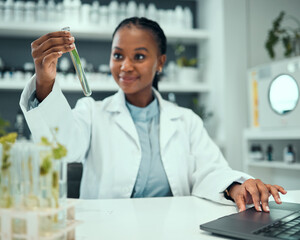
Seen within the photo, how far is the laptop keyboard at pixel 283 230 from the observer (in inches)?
20.3

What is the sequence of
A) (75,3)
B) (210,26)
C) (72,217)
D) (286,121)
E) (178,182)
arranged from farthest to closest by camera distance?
(210,26) < (75,3) < (286,121) < (178,182) < (72,217)

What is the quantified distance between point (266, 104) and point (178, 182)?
140 centimetres

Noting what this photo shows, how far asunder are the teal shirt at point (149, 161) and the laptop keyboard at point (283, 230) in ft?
1.96

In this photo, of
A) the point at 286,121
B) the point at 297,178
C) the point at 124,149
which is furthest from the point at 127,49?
the point at 297,178

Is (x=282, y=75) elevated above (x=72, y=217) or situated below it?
above

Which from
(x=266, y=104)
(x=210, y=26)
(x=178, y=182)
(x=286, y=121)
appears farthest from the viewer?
(x=210, y=26)

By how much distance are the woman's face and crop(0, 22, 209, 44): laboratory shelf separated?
1425mm

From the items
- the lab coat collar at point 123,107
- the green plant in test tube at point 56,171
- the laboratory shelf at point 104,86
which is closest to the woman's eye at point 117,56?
the lab coat collar at point 123,107

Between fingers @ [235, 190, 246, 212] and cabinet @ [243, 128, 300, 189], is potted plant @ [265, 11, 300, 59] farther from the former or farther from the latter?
fingers @ [235, 190, 246, 212]

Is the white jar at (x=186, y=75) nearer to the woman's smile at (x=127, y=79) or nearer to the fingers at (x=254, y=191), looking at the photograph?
the woman's smile at (x=127, y=79)

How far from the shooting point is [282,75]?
2.25m

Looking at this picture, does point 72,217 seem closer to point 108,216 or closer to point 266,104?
point 108,216

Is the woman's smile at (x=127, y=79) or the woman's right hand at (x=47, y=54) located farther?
the woman's smile at (x=127, y=79)

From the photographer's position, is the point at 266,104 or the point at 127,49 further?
the point at 266,104
